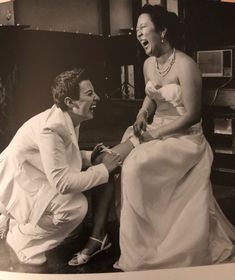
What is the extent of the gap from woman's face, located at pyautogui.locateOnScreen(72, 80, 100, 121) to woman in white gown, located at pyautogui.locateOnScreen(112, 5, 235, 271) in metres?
0.12

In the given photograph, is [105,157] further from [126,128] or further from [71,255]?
[71,255]

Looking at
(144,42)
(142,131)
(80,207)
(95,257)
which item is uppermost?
(144,42)

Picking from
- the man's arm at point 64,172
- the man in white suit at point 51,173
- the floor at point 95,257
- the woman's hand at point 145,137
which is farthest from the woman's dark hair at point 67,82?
the floor at point 95,257

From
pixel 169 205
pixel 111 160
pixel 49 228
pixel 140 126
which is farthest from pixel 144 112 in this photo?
pixel 49 228

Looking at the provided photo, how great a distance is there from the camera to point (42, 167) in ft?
4.88

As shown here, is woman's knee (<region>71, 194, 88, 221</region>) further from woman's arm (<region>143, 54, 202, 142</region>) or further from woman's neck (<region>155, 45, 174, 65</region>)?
woman's neck (<region>155, 45, 174, 65</region>)

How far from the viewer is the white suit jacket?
1.45 m

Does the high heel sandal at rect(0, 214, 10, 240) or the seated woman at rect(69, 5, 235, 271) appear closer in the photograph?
the seated woman at rect(69, 5, 235, 271)

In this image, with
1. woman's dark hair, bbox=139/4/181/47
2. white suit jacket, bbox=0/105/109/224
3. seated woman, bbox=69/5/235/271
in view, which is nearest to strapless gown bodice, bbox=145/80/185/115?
seated woman, bbox=69/5/235/271

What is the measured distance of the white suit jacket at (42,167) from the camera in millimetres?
1451

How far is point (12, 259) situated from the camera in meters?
1.56

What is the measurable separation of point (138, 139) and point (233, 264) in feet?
1.48

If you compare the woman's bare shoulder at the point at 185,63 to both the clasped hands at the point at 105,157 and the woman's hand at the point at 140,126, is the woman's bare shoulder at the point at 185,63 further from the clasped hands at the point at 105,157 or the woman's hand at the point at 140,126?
the clasped hands at the point at 105,157

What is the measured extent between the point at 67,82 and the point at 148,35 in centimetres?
26
